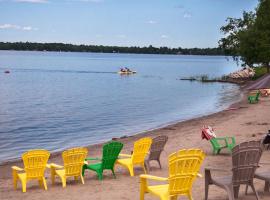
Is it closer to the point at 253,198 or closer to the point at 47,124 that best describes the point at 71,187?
the point at 253,198

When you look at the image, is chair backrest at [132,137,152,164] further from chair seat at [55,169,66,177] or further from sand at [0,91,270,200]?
chair seat at [55,169,66,177]

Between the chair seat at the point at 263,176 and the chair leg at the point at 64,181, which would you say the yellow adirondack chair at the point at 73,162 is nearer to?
the chair leg at the point at 64,181

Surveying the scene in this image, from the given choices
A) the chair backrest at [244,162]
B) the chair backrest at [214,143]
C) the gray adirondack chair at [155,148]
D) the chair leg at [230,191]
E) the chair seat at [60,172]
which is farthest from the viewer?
the chair backrest at [214,143]

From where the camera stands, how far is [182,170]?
9.46 metres

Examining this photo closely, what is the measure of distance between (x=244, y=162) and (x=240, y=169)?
0.53ft

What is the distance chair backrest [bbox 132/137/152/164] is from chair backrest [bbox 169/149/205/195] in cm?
391

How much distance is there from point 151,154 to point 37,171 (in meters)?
3.39

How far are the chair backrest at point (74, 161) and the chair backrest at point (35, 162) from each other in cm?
51

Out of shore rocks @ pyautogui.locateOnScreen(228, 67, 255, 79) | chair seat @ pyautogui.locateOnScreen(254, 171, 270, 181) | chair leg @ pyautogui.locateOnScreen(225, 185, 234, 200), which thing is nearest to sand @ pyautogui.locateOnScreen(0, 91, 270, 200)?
chair seat @ pyautogui.locateOnScreen(254, 171, 270, 181)

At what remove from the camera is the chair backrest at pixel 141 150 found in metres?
13.5

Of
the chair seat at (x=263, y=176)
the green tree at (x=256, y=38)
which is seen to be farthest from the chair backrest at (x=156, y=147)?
the green tree at (x=256, y=38)

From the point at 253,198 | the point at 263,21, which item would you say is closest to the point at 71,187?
the point at 253,198

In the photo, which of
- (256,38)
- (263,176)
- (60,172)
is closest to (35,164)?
(60,172)

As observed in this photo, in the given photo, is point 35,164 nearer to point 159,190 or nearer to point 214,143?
point 159,190
